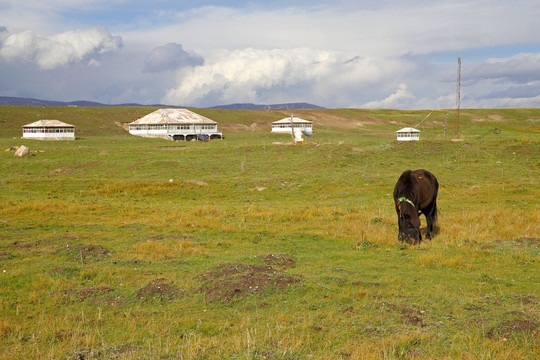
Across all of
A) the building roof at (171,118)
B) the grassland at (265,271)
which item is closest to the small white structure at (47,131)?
the building roof at (171,118)

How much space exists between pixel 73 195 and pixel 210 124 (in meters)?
56.6

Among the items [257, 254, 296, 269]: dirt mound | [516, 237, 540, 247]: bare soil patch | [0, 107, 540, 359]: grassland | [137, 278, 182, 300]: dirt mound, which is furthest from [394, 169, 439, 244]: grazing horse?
[137, 278, 182, 300]: dirt mound

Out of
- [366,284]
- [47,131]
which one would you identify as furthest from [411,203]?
[47,131]

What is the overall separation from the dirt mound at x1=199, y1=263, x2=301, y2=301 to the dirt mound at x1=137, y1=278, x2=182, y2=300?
2.16 feet

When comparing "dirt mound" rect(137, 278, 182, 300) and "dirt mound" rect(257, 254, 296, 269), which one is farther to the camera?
"dirt mound" rect(257, 254, 296, 269)

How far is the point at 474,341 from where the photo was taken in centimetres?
827

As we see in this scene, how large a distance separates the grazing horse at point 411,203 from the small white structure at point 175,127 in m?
66.3

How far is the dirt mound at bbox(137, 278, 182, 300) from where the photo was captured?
1115 centimetres

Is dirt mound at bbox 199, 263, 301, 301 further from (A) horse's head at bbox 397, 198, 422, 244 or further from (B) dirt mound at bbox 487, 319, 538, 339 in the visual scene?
(A) horse's head at bbox 397, 198, 422, 244

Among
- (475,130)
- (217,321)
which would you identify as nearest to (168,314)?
(217,321)

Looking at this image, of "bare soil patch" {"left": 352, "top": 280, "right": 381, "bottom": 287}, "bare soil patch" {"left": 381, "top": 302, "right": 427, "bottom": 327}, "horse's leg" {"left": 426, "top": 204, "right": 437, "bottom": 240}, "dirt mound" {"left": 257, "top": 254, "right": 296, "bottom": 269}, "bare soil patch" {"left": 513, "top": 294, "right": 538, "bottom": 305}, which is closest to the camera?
"bare soil patch" {"left": 381, "top": 302, "right": 427, "bottom": 327}

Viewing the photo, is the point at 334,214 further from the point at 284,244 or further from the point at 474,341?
the point at 474,341

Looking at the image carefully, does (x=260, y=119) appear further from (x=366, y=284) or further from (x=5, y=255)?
(x=366, y=284)

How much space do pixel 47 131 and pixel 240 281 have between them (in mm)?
73582
